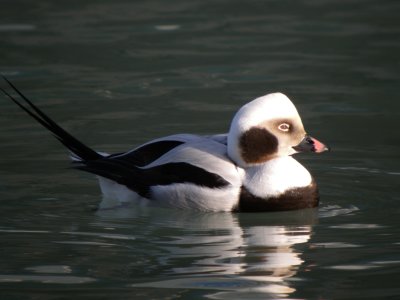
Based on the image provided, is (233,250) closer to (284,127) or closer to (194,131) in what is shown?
(284,127)

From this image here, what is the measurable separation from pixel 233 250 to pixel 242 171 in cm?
88

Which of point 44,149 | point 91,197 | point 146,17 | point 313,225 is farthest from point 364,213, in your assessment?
point 146,17

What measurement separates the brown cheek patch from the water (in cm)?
33

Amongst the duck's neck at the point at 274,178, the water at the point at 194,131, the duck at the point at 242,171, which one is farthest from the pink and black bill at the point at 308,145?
the water at the point at 194,131

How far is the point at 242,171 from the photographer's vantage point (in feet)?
24.6

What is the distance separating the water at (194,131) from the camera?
6216mm

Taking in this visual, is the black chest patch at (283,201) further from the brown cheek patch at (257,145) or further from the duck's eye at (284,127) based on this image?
the duck's eye at (284,127)

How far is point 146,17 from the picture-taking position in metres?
13.7

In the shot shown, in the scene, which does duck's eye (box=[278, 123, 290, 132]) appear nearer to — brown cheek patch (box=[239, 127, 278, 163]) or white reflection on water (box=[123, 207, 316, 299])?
brown cheek patch (box=[239, 127, 278, 163])

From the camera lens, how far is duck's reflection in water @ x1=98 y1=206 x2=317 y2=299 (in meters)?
6.02

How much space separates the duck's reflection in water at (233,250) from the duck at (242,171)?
3.6 inches

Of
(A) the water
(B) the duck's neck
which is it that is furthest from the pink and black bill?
(A) the water

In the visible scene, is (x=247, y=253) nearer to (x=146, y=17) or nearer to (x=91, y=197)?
(x=91, y=197)

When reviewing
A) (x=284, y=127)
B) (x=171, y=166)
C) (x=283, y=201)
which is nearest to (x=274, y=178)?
(x=283, y=201)
